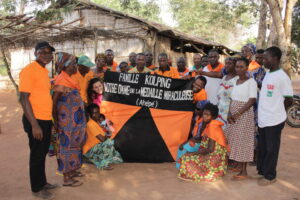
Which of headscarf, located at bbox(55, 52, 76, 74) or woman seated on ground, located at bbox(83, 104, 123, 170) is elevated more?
headscarf, located at bbox(55, 52, 76, 74)

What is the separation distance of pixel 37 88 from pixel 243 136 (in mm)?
2790

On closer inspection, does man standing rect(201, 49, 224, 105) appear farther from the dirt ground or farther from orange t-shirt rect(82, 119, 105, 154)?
orange t-shirt rect(82, 119, 105, 154)

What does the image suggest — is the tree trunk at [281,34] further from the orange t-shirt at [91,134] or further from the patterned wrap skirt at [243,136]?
the orange t-shirt at [91,134]

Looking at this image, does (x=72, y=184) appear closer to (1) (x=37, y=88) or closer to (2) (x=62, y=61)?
(1) (x=37, y=88)

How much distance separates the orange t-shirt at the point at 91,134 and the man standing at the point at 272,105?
2.35 meters

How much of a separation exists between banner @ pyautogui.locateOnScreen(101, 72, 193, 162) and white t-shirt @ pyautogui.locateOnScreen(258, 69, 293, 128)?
1240 millimetres

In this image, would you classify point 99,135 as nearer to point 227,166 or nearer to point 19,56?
point 227,166

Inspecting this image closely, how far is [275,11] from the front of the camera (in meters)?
7.27

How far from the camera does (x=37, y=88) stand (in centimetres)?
295

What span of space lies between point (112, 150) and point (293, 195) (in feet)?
8.74

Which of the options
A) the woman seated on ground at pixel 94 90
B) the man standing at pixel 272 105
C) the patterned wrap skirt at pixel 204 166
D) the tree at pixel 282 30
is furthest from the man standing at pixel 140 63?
the tree at pixel 282 30

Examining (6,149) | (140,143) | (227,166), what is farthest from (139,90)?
(6,149)

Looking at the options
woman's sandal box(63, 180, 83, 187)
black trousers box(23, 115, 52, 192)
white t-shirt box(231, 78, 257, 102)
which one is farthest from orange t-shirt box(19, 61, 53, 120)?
white t-shirt box(231, 78, 257, 102)

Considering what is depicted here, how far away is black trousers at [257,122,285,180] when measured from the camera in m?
3.44
